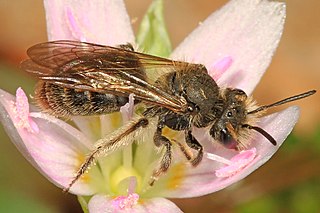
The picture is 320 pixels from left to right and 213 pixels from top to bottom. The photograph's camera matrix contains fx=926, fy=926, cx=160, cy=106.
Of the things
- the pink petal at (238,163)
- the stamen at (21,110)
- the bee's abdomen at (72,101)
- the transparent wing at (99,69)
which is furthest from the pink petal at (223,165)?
the stamen at (21,110)

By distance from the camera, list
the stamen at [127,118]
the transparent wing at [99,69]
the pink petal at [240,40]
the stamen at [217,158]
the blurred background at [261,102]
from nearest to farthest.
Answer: the transparent wing at [99,69], the stamen at [127,118], the stamen at [217,158], the pink petal at [240,40], the blurred background at [261,102]

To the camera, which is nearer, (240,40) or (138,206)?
(138,206)

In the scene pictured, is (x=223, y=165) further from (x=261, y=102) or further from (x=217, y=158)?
(x=261, y=102)

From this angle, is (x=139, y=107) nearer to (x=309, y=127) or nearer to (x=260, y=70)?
(x=260, y=70)

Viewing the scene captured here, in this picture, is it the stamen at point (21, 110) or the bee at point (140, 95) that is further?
the stamen at point (21, 110)

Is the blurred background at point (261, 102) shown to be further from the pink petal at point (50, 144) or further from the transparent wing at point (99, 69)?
the transparent wing at point (99, 69)

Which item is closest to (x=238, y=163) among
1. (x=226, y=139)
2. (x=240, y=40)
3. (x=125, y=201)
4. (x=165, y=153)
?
(x=226, y=139)

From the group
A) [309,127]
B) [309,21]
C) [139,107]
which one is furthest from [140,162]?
[309,21]
